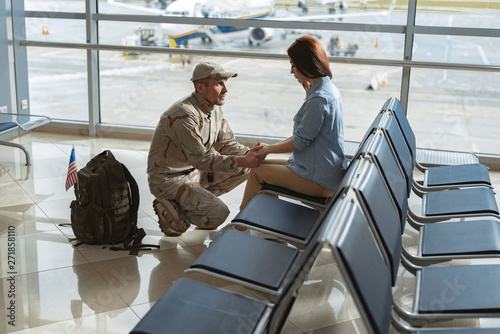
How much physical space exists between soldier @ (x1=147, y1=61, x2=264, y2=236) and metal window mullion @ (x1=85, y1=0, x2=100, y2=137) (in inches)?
107

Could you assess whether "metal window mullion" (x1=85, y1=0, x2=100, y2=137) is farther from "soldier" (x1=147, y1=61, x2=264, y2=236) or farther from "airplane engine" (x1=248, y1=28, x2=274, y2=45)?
"soldier" (x1=147, y1=61, x2=264, y2=236)

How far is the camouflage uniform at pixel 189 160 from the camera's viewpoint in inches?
134

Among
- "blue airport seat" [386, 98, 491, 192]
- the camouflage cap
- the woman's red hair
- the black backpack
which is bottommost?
the black backpack

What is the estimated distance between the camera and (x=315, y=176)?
3.24 meters

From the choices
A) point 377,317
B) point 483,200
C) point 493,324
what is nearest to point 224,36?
point 483,200

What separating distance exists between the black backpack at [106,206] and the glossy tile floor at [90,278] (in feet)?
0.30

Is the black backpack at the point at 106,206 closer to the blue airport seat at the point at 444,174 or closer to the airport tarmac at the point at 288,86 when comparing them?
the blue airport seat at the point at 444,174

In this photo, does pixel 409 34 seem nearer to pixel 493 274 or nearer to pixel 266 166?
pixel 266 166

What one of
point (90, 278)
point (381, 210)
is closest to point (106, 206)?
point (90, 278)

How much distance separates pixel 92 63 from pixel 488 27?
3.64 m

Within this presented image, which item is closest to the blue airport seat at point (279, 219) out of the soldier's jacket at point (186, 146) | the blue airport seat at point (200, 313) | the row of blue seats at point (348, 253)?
the row of blue seats at point (348, 253)

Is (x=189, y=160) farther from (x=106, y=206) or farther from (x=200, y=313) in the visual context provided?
(x=200, y=313)

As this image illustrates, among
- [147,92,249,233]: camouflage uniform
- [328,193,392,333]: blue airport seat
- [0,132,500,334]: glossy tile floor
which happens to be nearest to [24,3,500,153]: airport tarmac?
[0,132,500,334]: glossy tile floor

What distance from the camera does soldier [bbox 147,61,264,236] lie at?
3410mm
